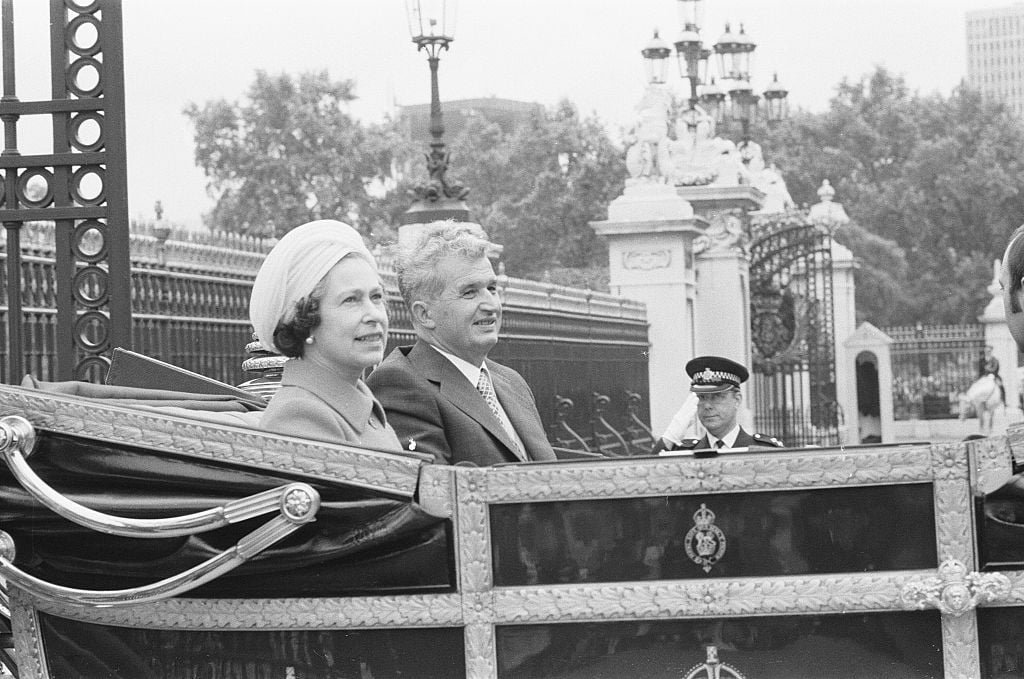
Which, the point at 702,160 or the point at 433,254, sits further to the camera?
the point at 702,160

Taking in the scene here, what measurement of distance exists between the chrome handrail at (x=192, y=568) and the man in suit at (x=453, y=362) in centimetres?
103

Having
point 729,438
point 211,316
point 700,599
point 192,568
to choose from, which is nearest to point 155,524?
point 192,568

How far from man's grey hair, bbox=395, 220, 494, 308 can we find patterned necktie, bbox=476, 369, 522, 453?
0.27 metres

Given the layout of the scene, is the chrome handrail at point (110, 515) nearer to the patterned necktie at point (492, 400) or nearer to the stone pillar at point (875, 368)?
the patterned necktie at point (492, 400)

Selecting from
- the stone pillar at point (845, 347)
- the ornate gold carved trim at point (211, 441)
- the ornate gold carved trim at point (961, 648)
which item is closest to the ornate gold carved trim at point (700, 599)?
the ornate gold carved trim at point (961, 648)

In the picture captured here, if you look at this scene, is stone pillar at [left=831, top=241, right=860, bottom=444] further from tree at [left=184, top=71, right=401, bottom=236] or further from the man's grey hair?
tree at [left=184, top=71, right=401, bottom=236]

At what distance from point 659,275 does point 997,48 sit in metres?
126

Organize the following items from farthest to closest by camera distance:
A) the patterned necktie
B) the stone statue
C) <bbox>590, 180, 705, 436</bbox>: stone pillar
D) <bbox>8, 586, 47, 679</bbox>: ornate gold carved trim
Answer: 1. the stone statue
2. <bbox>590, 180, 705, 436</bbox>: stone pillar
3. the patterned necktie
4. <bbox>8, 586, 47, 679</bbox>: ornate gold carved trim

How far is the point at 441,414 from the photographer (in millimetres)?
3924

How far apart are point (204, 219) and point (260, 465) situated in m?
51.6

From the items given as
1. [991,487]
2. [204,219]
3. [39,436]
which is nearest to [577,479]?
[991,487]

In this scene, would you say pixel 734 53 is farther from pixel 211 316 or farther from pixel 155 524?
pixel 155 524

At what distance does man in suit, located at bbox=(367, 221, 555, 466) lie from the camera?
3.92 metres

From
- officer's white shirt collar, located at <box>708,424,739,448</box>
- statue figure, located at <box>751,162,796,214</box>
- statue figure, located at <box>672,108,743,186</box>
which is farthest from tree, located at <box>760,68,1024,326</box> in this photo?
officer's white shirt collar, located at <box>708,424,739,448</box>
